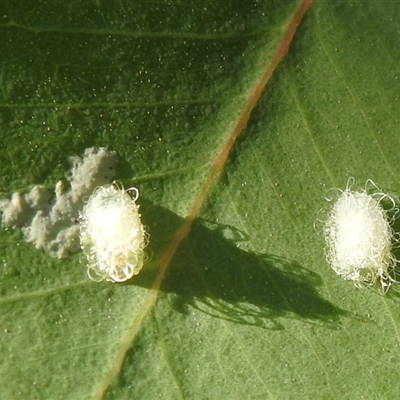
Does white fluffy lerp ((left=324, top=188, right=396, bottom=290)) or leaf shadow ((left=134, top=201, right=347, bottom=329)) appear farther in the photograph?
white fluffy lerp ((left=324, top=188, right=396, bottom=290))

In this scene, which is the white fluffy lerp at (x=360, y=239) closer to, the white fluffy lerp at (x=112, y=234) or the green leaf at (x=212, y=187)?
the green leaf at (x=212, y=187)

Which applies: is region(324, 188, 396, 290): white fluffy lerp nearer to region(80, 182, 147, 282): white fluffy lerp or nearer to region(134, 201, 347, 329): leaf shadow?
region(134, 201, 347, 329): leaf shadow

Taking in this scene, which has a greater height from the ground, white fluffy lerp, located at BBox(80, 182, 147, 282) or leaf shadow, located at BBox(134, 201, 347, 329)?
white fluffy lerp, located at BBox(80, 182, 147, 282)

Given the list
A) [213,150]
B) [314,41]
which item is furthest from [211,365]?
[314,41]

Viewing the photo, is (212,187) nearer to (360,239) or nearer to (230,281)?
(230,281)

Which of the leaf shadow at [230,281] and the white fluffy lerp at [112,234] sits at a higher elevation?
the white fluffy lerp at [112,234]

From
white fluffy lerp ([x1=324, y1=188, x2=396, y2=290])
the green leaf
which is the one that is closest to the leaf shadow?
the green leaf

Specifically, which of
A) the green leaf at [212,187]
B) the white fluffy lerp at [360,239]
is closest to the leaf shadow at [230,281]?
the green leaf at [212,187]
